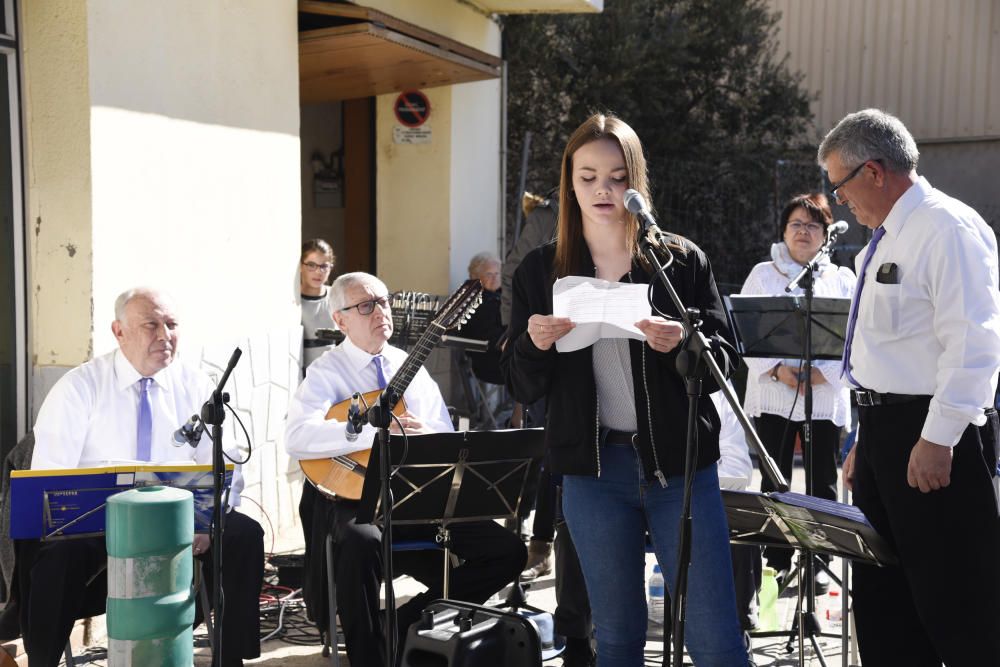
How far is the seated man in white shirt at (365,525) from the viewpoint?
4289mm

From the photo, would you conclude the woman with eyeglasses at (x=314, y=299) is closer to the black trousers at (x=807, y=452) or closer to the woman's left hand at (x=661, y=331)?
the black trousers at (x=807, y=452)

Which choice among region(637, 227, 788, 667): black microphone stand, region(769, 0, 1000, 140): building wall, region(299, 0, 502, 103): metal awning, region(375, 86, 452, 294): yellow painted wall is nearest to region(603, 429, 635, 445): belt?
region(637, 227, 788, 667): black microphone stand

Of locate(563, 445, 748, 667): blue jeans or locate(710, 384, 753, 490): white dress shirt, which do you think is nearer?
locate(563, 445, 748, 667): blue jeans

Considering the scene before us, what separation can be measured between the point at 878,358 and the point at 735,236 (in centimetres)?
996

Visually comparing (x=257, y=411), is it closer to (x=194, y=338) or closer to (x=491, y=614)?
(x=194, y=338)

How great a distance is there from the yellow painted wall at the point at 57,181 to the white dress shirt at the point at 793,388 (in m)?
3.30

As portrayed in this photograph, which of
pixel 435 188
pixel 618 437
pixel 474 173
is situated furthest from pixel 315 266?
pixel 618 437

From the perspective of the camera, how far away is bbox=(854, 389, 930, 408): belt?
10.8 feet

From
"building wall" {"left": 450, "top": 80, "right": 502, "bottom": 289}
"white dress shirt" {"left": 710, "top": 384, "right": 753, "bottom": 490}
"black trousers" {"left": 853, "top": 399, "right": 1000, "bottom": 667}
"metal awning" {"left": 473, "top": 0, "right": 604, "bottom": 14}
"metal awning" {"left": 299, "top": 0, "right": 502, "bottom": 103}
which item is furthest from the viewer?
"building wall" {"left": 450, "top": 80, "right": 502, "bottom": 289}

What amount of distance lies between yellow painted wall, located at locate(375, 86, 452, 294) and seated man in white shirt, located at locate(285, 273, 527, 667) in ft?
14.1

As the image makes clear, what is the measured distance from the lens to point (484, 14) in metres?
9.45

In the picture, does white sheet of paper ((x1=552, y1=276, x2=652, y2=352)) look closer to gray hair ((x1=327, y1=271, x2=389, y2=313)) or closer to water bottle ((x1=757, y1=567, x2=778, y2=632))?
gray hair ((x1=327, y1=271, x2=389, y2=313))

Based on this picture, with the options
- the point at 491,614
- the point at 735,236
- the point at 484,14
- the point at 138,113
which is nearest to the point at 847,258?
the point at 735,236

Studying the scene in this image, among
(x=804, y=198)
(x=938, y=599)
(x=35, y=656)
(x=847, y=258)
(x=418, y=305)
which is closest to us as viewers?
(x=938, y=599)
